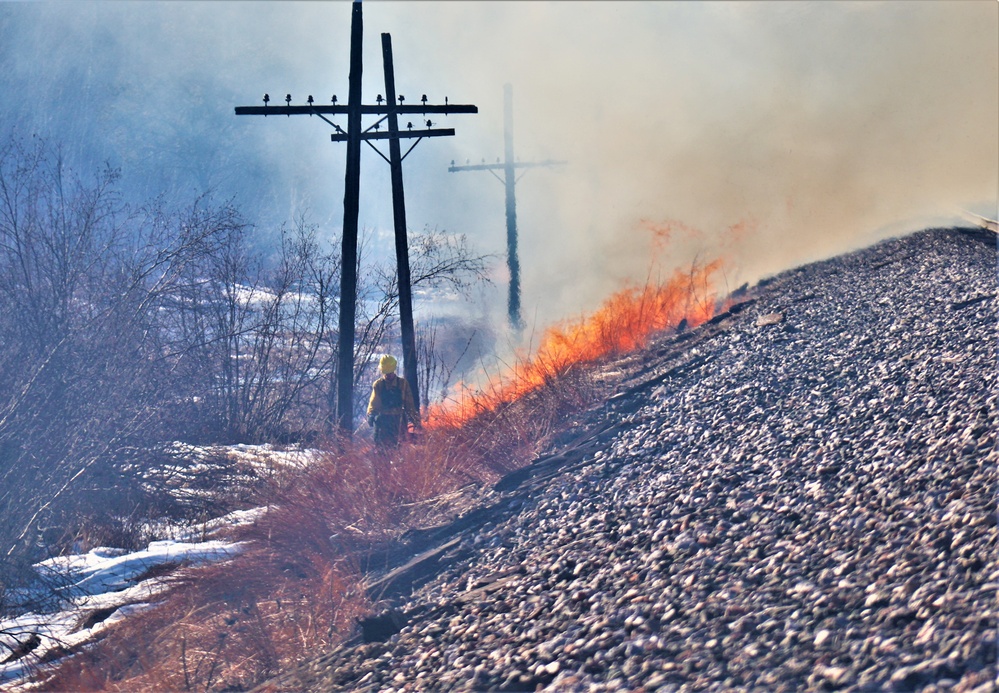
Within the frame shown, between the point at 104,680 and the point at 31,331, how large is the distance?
527cm

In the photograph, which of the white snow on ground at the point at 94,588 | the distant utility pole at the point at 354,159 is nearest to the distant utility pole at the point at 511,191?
the distant utility pole at the point at 354,159

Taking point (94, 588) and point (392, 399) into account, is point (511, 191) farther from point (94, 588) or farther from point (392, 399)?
point (94, 588)

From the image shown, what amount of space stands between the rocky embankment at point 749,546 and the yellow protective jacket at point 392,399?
289 centimetres

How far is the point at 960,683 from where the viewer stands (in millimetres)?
3850

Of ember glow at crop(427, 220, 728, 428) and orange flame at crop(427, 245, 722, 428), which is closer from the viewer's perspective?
ember glow at crop(427, 220, 728, 428)

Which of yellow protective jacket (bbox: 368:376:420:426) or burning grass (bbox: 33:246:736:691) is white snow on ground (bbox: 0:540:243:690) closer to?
burning grass (bbox: 33:246:736:691)

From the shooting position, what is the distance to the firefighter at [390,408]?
12.7 metres

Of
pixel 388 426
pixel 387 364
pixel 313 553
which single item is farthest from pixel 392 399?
pixel 313 553

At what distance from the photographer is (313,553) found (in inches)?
356

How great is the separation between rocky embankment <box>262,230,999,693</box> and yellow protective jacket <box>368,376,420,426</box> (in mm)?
2887

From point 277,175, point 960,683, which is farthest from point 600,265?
point 277,175

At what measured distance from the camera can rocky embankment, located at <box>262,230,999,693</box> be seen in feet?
15.0

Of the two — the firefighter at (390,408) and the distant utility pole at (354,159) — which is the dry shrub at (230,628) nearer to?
the firefighter at (390,408)

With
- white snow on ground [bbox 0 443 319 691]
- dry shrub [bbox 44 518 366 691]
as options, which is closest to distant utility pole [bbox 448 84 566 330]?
white snow on ground [bbox 0 443 319 691]
